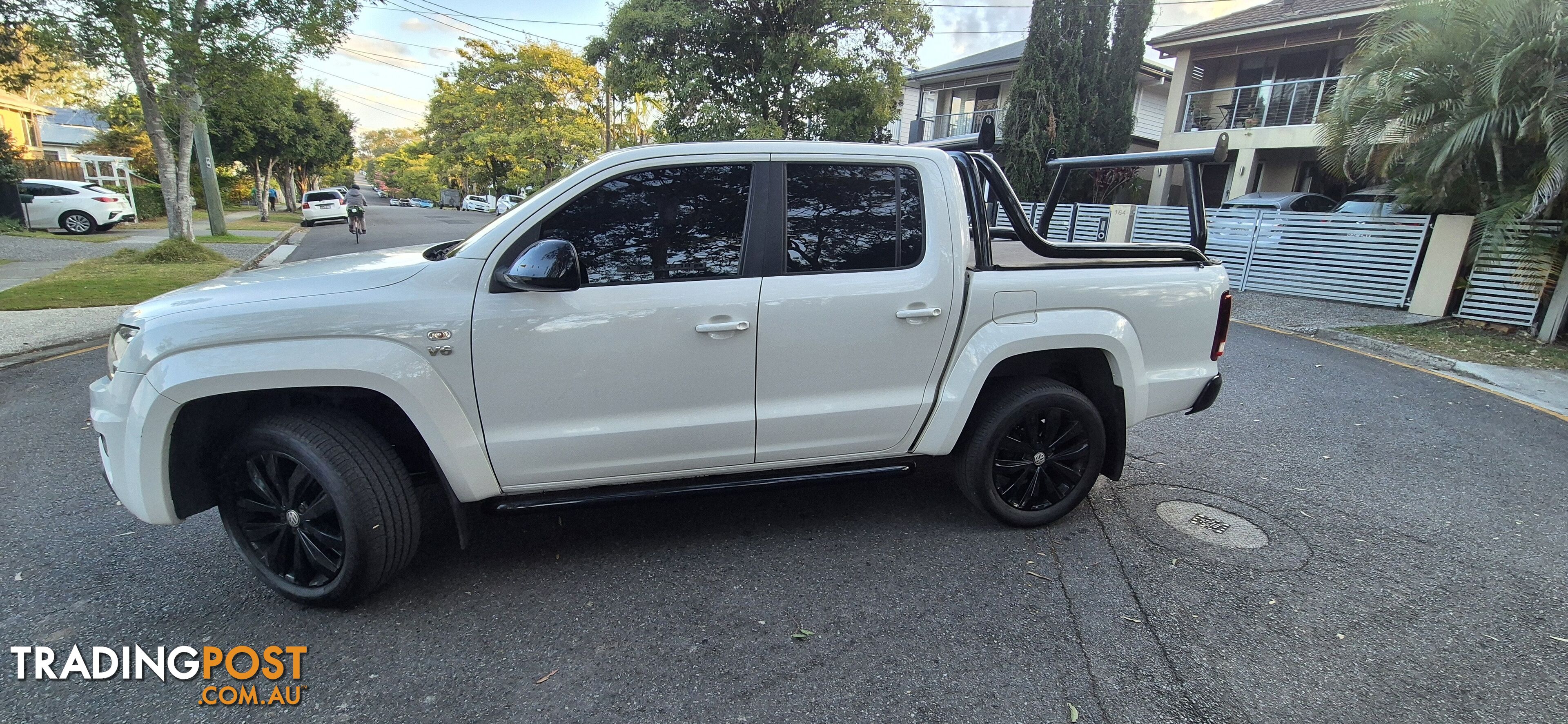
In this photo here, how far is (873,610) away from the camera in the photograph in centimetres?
289

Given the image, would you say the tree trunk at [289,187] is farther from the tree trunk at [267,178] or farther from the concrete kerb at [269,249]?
the concrete kerb at [269,249]

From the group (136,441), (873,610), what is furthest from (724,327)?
(136,441)

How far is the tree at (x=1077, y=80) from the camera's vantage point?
1875cm

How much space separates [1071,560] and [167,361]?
3.65m

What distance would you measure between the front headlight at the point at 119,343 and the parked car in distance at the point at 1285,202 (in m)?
14.9

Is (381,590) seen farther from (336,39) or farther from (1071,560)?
(336,39)

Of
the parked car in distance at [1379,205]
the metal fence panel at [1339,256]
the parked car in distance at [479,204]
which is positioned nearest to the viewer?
the metal fence panel at [1339,256]

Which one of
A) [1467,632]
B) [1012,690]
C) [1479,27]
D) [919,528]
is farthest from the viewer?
[1479,27]

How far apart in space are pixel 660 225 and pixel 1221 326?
2801 mm

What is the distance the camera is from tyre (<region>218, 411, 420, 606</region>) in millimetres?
2650

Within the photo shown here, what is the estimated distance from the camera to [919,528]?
3584mm

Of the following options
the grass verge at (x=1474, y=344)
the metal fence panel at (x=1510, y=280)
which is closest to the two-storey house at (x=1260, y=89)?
the metal fence panel at (x=1510, y=280)

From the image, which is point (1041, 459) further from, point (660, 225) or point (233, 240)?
point (233, 240)

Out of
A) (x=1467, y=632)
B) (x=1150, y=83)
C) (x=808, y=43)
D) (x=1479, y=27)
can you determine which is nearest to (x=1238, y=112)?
(x=1150, y=83)
